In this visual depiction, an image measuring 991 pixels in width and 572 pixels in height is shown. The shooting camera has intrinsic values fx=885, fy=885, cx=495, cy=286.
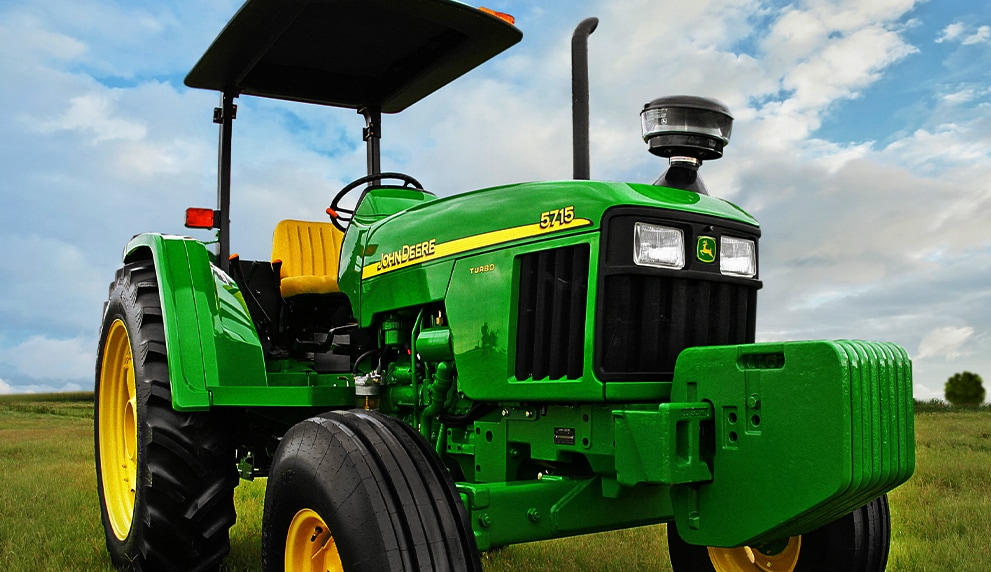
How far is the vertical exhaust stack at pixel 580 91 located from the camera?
3674 millimetres

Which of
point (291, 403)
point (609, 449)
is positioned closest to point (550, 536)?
point (609, 449)

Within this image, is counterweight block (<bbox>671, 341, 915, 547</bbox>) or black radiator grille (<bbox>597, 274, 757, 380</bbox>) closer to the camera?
counterweight block (<bbox>671, 341, 915, 547</bbox>)

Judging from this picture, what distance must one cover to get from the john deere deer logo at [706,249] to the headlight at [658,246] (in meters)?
0.08

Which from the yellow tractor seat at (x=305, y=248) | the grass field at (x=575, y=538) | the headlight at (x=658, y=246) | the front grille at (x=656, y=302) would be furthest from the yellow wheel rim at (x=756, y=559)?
the yellow tractor seat at (x=305, y=248)

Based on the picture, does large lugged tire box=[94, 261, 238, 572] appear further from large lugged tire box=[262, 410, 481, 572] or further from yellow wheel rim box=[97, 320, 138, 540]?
large lugged tire box=[262, 410, 481, 572]

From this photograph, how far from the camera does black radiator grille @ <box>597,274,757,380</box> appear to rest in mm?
2988

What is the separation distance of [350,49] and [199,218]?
1327mm

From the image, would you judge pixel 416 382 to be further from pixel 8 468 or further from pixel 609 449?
pixel 8 468

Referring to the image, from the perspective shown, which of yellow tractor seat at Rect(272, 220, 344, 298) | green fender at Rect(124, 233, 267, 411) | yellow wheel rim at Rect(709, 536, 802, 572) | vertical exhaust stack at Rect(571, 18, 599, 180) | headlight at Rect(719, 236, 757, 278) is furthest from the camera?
yellow tractor seat at Rect(272, 220, 344, 298)

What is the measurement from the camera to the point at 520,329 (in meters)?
3.18

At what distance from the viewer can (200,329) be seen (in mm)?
4348

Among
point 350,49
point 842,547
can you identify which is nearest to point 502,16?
point 350,49

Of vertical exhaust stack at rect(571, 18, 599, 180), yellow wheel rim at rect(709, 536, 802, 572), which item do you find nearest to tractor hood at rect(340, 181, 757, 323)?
vertical exhaust stack at rect(571, 18, 599, 180)

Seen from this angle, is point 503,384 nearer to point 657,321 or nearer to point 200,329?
point 657,321
